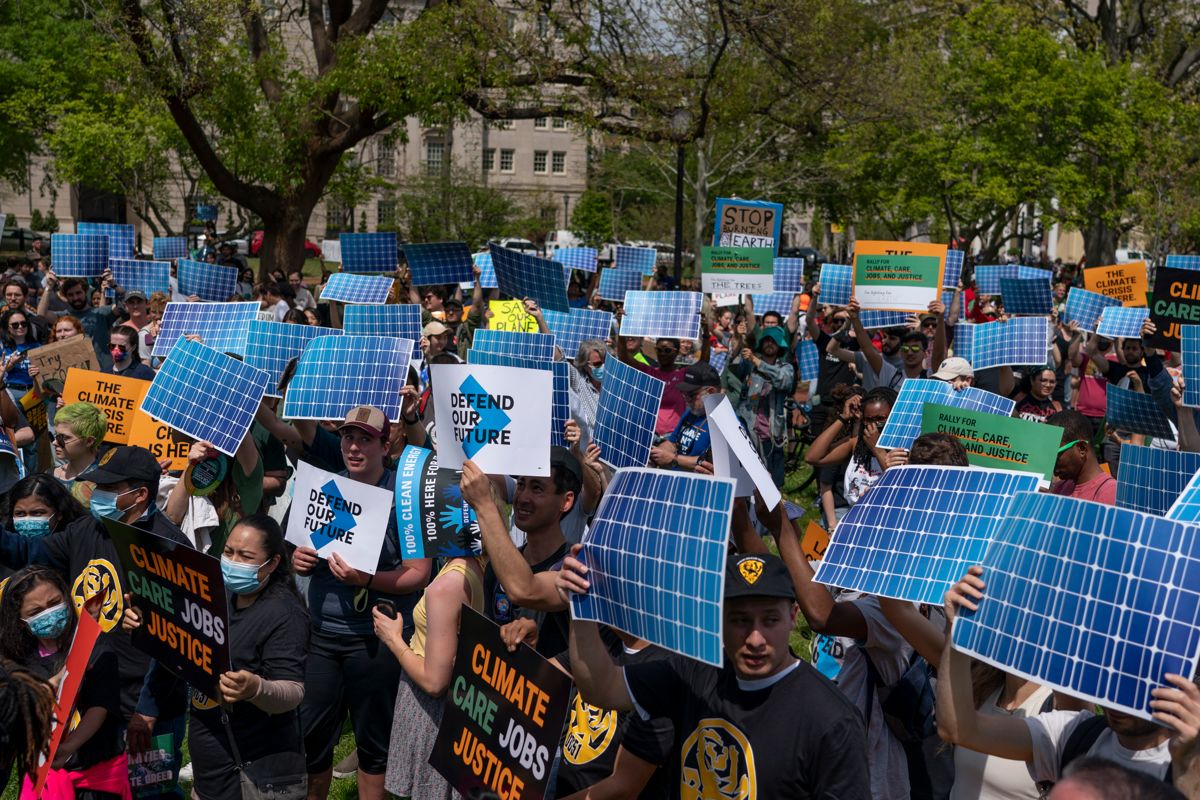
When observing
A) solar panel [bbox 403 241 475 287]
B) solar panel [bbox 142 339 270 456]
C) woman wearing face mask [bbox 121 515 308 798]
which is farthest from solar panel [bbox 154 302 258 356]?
woman wearing face mask [bbox 121 515 308 798]

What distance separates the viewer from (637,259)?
18344mm

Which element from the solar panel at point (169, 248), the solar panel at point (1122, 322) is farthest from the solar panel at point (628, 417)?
the solar panel at point (169, 248)

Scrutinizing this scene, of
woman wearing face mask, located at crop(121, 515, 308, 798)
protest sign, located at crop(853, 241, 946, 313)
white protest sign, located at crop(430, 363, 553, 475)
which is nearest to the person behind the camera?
woman wearing face mask, located at crop(121, 515, 308, 798)

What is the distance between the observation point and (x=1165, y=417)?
897 cm

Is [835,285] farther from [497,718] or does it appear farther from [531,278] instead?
[497,718]

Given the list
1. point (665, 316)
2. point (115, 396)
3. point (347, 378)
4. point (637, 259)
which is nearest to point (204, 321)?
point (115, 396)

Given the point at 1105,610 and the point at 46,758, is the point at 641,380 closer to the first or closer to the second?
the point at 46,758

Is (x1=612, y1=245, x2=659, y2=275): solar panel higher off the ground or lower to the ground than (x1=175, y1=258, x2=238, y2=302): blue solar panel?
higher

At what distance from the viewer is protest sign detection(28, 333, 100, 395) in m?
9.88

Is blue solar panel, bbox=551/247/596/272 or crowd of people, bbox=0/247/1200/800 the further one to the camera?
blue solar panel, bbox=551/247/596/272

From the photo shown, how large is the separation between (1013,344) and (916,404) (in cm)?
363

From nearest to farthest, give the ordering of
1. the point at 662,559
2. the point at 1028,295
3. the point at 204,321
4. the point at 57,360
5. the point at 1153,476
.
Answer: the point at 662,559 → the point at 1153,476 → the point at 57,360 → the point at 204,321 → the point at 1028,295

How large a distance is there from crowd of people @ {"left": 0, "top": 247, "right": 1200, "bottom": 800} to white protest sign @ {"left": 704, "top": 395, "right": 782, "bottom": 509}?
0.63ft

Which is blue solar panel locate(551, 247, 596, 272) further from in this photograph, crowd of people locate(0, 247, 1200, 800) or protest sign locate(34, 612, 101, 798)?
protest sign locate(34, 612, 101, 798)
